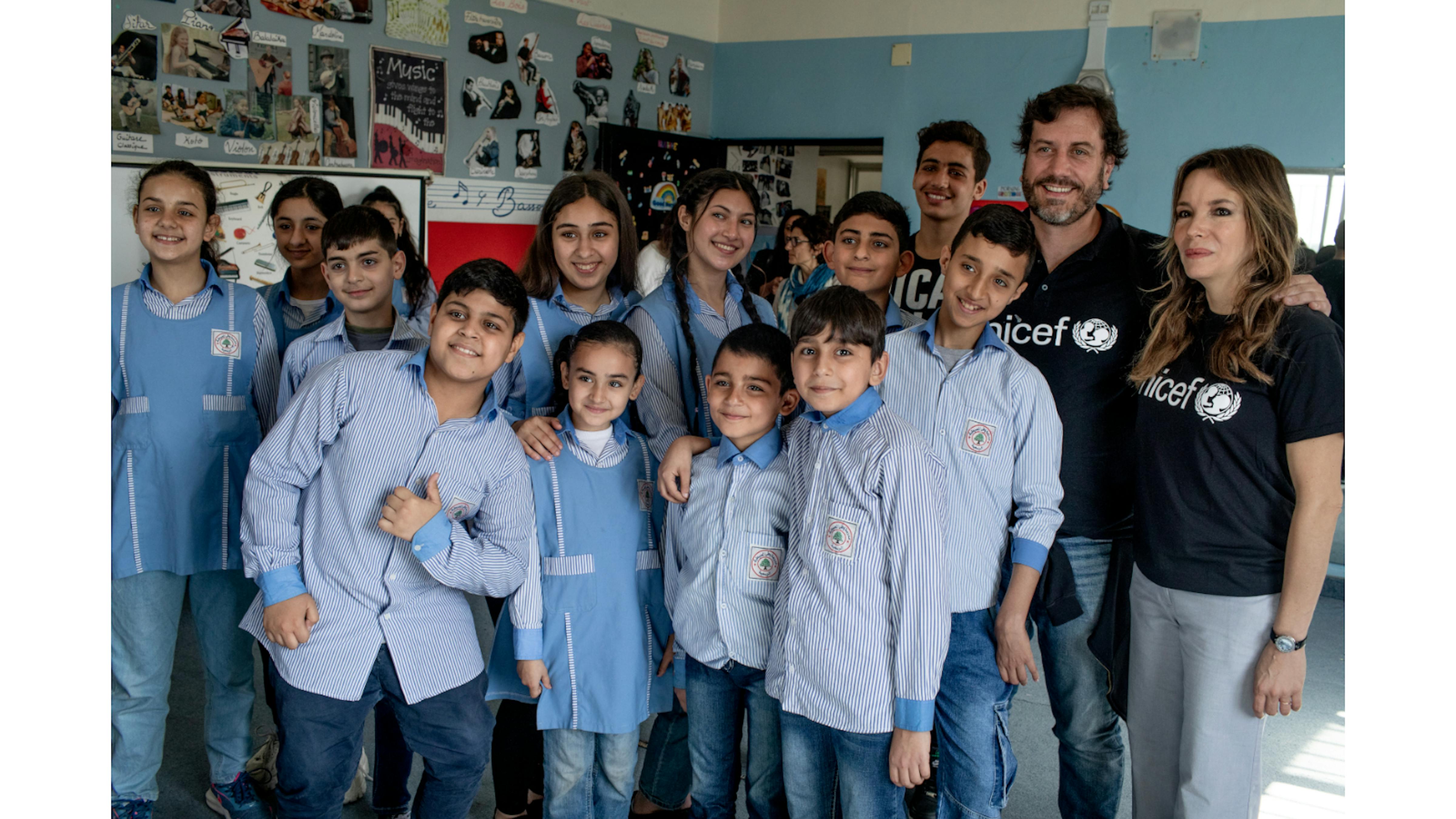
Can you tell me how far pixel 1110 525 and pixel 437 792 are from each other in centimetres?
151

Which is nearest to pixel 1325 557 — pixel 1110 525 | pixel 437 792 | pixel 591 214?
pixel 1110 525

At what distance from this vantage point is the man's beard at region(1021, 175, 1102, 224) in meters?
2.06

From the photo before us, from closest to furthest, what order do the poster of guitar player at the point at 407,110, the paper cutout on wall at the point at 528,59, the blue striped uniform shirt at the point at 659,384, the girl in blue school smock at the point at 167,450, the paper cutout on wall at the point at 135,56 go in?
the girl in blue school smock at the point at 167,450
the blue striped uniform shirt at the point at 659,384
the paper cutout on wall at the point at 135,56
the poster of guitar player at the point at 407,110
the paper cutout on wall at the point at 528,59

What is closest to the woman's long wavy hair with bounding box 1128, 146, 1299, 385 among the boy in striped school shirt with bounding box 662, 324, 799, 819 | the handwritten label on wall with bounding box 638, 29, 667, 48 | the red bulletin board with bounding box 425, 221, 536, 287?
the boy in striped school shirt with bounding box 662, 324, 799, 819

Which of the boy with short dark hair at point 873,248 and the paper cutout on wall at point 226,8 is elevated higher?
the paper cutout on wall at point 226,8

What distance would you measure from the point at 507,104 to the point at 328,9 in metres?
1.09

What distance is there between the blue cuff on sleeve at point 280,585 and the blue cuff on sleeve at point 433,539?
0.75 ft

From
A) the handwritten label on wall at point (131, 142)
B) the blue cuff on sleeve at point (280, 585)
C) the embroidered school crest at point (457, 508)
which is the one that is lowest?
the blue cuff on sleeve at point (280, 585)

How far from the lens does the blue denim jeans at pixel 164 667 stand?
6.73 ft

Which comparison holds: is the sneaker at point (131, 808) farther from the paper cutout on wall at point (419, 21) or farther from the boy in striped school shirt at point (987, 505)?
the paper cutout on wall at point (419, 21)

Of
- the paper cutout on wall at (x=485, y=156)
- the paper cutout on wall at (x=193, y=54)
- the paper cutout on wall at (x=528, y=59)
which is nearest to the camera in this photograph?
the paper cutout on wall at (x=193, y=54)

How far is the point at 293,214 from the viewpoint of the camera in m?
2.81

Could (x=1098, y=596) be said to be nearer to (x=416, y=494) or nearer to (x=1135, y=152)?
(x=416, y=494)

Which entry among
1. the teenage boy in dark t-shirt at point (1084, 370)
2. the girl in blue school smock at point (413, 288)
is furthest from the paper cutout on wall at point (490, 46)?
the teenage boy in dark t-shirt at point (1084, 370)
